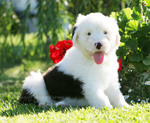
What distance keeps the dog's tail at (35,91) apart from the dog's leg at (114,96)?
2.89 ft

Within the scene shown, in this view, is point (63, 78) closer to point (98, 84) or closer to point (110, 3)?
point (98, 84)

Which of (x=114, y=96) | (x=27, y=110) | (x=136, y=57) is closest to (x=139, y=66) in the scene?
(x=136, y=57)

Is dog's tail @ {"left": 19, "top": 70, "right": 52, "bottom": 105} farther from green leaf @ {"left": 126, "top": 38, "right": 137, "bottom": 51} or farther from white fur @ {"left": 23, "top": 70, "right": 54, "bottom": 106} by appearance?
green leaf @ {"left": 126, "top": 38, "right": 137, "bottom": 51}

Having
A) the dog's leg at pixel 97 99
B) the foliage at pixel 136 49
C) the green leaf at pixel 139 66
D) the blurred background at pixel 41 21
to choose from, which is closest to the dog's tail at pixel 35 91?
the dog's leg at pixel 97 99

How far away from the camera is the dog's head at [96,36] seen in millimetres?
3295

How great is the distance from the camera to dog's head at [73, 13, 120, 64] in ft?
10.8

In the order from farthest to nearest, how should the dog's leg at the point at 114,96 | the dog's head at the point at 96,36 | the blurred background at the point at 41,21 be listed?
the blurred background at the point at 41,21 < the dog's leg at the point at 114,96 < the dog's head at the point at 96,36

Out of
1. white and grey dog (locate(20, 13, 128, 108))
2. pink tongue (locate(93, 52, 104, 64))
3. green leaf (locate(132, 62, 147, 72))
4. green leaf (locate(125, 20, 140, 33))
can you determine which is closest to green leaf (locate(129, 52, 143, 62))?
green leaf (locate(132, 62, 147, 72))

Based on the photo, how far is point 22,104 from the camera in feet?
13.5

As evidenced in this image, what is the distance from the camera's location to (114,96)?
3766 millimetres

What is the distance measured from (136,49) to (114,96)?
0.98 meters

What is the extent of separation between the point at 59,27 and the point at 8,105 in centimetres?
354

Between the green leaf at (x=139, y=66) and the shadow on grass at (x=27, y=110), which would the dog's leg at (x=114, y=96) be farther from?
the green leaf at (x=139, y=66)

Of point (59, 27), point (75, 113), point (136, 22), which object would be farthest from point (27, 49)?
point (75, 113)
